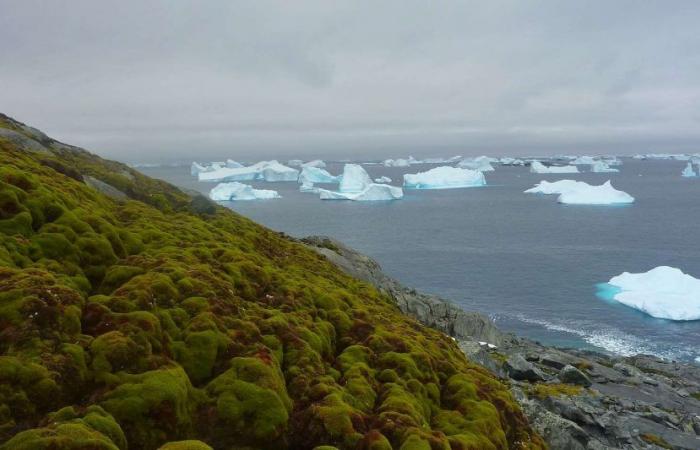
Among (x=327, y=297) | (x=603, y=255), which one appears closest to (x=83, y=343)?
(x=327, y=297)

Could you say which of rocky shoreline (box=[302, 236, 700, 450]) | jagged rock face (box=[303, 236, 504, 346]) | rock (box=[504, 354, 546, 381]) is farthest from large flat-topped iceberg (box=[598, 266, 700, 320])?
rock (box=[504, 354, 546, 381])

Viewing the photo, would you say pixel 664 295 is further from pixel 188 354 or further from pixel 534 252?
pixel 188 354

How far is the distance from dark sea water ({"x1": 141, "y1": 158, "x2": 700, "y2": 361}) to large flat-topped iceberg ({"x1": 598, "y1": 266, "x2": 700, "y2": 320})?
4.65 feet

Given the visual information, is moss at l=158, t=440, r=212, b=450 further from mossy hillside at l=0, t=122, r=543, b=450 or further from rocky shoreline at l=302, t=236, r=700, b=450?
rocky shoreline at l=302, t=236, r=700, b=450

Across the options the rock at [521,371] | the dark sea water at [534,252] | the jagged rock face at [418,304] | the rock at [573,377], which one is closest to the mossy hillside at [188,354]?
the rock at [521,371]

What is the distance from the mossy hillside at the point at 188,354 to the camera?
12117mm

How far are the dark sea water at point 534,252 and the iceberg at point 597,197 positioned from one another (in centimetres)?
736

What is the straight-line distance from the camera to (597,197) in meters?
188

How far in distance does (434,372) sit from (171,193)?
2502 cm

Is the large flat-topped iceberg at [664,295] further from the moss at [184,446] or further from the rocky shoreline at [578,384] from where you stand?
the moss at [184,446]

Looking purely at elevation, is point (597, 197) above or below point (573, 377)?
above

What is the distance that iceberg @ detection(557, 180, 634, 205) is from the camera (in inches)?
7298

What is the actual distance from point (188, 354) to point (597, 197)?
199398 mm

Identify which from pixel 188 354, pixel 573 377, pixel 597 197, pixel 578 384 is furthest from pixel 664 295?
pixel 597 197
